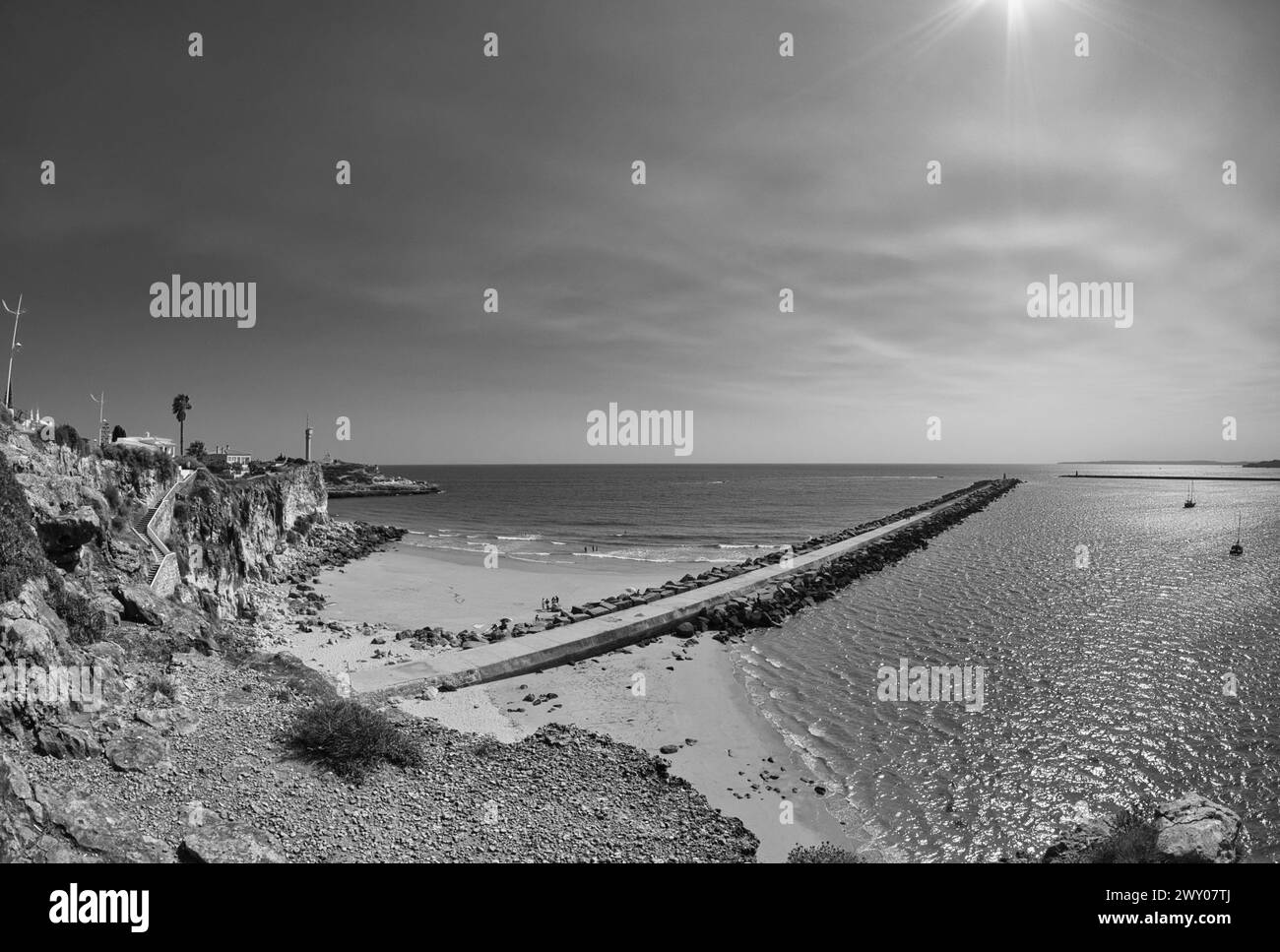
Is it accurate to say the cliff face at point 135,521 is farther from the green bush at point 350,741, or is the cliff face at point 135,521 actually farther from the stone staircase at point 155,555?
the green bush at point 350,741

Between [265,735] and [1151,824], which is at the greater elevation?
[265,735]

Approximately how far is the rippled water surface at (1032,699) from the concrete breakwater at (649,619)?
1.71 m

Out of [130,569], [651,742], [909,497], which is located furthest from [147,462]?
[909,497]

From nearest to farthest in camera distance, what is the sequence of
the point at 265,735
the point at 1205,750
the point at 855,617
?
the point at 265,735 → the point at 1205,750 → the point at 855,617

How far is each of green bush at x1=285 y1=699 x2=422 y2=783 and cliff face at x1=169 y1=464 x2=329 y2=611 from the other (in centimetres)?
1350

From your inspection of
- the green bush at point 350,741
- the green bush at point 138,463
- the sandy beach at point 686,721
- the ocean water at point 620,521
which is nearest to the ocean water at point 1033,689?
the sandy beach at point 686,721

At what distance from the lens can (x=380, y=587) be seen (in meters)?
33.7

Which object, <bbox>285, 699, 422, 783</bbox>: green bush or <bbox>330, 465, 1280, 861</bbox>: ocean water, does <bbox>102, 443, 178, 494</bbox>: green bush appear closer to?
<bbox>285, 699, 422, 783</bbox>: green bush

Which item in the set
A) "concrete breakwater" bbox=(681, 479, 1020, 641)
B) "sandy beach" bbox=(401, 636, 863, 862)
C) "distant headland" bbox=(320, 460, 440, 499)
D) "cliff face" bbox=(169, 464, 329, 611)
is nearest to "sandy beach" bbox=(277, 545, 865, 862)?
"sandy beach" bbox=(401, 636, 863, 862)

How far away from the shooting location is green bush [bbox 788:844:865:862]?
901cm

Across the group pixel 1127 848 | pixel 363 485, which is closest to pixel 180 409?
pixel 363 485
